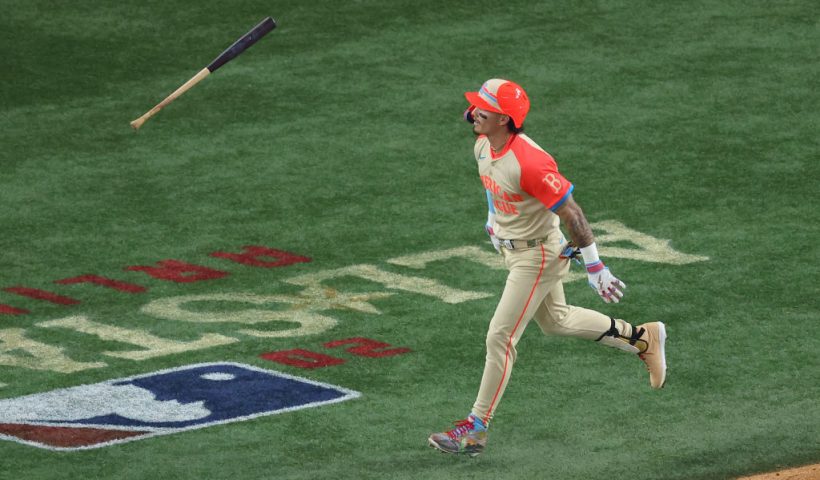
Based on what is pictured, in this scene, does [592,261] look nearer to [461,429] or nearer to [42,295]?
[461,429]

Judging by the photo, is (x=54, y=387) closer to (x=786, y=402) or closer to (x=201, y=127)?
(x=786, y=402)

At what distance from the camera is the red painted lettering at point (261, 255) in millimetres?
13375

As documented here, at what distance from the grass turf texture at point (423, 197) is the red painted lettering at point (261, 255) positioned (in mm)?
146

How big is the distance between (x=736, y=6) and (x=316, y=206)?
7.93m

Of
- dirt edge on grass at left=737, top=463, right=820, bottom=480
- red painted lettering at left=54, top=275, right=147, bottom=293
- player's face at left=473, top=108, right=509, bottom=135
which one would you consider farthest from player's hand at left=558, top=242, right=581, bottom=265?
red painted lettering at left=54, top=275, right=147, bottom=293

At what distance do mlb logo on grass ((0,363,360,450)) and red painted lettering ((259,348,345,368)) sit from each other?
242 mm

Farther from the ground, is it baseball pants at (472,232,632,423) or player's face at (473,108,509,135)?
player's face at (473,108,509,135)

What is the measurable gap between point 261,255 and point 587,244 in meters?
5.09

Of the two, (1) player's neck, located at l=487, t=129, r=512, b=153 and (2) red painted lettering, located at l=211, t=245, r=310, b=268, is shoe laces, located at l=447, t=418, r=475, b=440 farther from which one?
(2) red painted lettering, located at l=211, t=245, r=310, b=268

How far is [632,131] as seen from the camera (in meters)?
16.4

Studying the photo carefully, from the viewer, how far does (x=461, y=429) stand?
9.21 meters

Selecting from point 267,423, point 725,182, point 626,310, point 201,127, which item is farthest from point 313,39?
point 267,423

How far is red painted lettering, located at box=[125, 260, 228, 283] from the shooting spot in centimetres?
1305

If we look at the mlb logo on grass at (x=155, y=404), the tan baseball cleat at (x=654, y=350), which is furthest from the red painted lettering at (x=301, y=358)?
the tan baseball cleat at (x=654, y=350)
